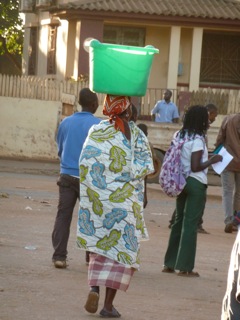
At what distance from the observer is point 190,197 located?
11.0 m

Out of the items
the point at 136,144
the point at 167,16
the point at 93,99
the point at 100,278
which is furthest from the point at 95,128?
the point at 167,16

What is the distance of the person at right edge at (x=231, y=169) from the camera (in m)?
16.1

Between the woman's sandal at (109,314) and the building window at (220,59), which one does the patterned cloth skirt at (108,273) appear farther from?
the building window at (220,59)

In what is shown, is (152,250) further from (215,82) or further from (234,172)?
(215,82)

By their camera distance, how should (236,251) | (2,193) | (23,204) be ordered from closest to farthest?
(236,251) → (23,204) → (2,193)

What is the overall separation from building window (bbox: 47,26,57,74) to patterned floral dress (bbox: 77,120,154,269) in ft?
91.0

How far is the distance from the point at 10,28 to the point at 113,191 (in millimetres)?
41560

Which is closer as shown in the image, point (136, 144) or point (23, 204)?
point (136, 144)

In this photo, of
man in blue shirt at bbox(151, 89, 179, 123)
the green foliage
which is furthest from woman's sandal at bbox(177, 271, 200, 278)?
the green foliage

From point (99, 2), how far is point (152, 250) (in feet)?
68.0

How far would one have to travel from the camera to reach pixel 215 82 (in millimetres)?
34000

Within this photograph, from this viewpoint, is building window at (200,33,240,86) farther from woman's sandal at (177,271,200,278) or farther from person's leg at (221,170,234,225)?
woman's sandal at (177,271,200,278)

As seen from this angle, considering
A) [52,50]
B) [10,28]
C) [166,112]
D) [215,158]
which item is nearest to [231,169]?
[215,158]

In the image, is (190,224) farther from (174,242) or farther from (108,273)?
(108,273)
